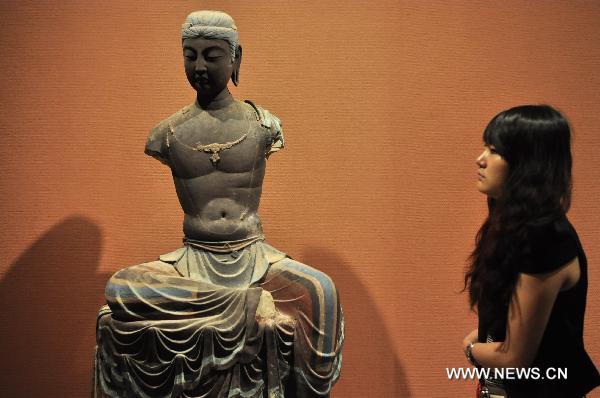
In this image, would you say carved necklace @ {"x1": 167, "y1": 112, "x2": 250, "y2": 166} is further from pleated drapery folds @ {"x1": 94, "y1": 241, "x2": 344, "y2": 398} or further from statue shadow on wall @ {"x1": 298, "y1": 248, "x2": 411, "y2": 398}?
statue shadow on wall @ {"x1": 298, "y1": 248, "x2": 411, "y2": 398}

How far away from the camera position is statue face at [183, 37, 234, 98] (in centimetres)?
339

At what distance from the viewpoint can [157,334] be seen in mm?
3176

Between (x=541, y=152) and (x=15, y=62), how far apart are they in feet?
9.08

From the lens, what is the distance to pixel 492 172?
250cm

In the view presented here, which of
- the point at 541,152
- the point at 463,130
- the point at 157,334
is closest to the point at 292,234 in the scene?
the point at 463,130

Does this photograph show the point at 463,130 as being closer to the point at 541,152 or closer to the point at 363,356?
the point at 363,356

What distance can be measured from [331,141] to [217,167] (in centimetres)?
92

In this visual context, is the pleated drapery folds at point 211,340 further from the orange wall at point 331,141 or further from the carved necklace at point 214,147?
the orange wall at point 331,141

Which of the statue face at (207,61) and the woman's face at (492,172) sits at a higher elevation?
the statue face at (207,61)

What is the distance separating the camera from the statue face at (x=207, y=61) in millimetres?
3395

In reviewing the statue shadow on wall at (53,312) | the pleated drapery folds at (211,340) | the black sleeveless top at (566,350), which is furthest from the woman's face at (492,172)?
the statue shadow on wall at (53,312)

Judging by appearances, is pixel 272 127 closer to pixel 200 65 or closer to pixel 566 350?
pixel 200 65

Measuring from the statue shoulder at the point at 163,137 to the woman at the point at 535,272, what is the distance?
150 cm

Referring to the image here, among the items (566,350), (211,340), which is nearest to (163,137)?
(211,340)
